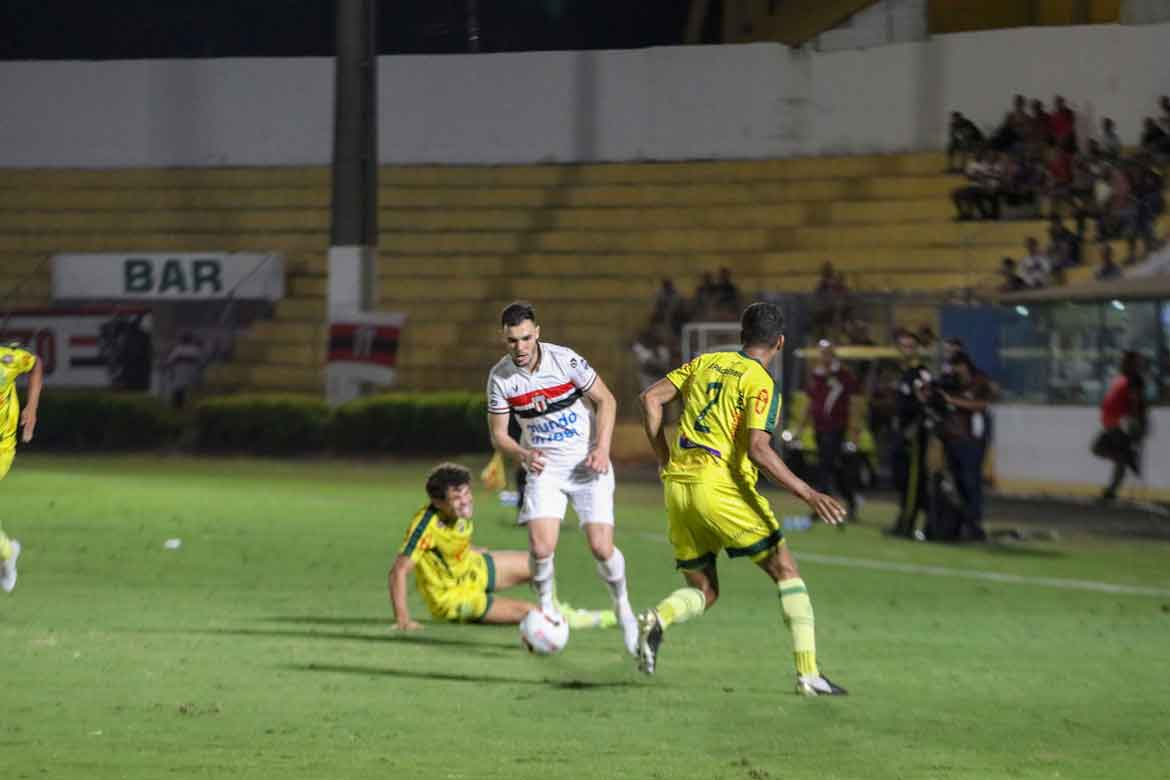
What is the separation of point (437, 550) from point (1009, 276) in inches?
760

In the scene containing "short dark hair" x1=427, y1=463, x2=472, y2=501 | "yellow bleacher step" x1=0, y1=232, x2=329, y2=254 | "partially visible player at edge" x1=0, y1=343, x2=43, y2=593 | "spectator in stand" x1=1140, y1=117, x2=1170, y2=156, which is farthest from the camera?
"yellow bleacher step" x1=0, y1=232, x2=329, y2=254

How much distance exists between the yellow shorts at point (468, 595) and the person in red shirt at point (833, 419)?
962 centimetres

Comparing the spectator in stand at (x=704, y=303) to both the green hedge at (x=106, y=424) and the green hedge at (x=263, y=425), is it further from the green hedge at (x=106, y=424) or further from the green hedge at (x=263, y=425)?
the green hedge at (x=106, y=424)

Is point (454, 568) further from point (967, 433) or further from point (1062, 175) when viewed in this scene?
point (1062, 175)

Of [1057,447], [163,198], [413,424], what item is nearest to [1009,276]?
[1057,447]

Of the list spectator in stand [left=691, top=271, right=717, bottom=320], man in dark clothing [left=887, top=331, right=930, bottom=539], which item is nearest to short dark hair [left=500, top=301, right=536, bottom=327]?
man in dark clothing [left=887, top=331, right=930, bottom=539]

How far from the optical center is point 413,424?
107ft

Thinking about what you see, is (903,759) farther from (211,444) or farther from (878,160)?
(878,160)

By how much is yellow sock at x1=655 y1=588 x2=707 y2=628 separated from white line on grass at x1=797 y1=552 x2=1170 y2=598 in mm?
6569

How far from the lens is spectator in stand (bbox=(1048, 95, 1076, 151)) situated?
3281 cm

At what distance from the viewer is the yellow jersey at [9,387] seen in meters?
13.1

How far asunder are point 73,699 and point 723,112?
31.8 meters

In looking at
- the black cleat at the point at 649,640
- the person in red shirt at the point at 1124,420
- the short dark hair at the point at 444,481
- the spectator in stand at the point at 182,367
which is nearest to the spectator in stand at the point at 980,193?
the person in red shirt at the point at 1124,420

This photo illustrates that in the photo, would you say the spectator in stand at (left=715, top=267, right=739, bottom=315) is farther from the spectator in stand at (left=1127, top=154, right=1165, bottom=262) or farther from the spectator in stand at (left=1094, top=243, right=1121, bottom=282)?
the spectator in stand at (left=1127, top=154, right=1165, bottom=262)
